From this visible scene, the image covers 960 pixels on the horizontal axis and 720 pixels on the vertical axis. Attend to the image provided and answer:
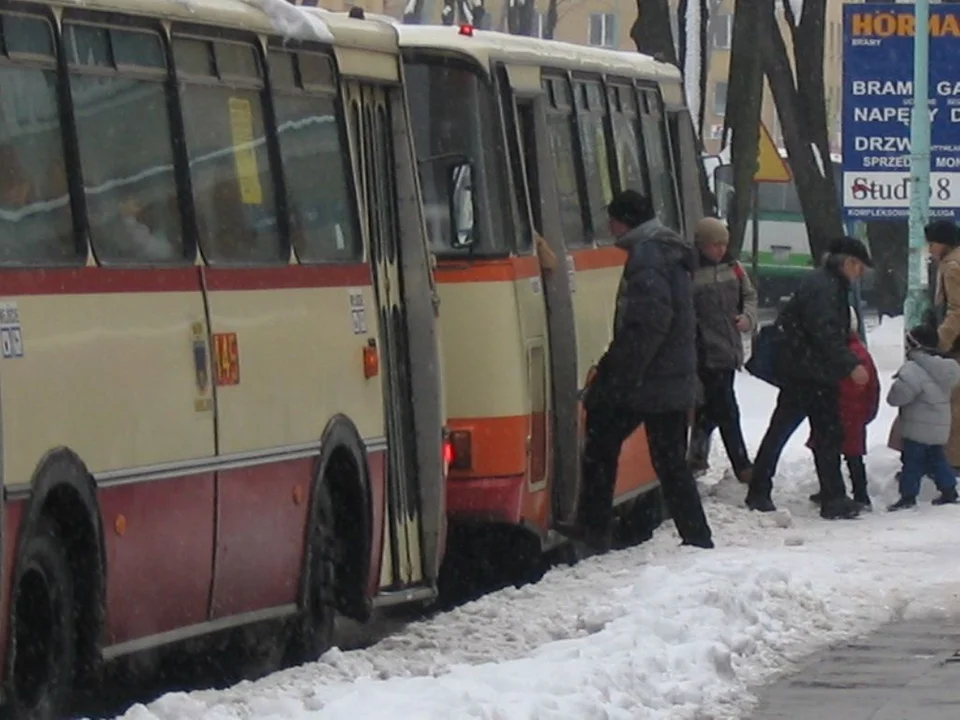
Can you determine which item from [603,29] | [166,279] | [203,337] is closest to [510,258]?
[203,337]

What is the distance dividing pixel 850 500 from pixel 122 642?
9.37 metres

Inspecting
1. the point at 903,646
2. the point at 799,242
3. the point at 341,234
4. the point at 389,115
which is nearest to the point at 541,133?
the point at 389,115

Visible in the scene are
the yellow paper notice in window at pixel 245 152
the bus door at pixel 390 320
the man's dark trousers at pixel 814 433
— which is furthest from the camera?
the man's dark trousers at pixel 814 433

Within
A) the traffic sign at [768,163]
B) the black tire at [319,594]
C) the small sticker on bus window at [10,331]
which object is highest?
the small sticker on bus window at [10,331]

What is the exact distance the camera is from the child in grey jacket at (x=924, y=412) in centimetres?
1905

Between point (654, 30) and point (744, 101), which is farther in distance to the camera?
point (744, 101)

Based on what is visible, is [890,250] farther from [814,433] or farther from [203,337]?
[203,337]

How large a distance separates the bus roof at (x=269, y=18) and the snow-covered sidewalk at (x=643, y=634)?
226cm

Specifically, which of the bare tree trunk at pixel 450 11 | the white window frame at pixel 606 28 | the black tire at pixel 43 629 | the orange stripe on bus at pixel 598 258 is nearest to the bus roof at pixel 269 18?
the black tire at pixel 43 629

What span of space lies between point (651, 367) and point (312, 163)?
11.9ft

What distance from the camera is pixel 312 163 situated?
1243cm

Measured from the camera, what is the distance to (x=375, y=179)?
13406 millimetres

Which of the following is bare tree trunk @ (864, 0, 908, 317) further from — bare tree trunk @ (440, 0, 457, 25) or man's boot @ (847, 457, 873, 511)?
man's boot @ (847, 457, 873, 511)

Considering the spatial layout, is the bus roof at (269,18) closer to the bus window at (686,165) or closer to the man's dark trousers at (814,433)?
the man's dark trousers at (814,433)
